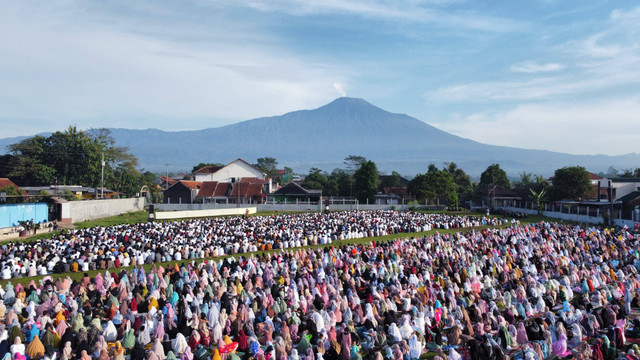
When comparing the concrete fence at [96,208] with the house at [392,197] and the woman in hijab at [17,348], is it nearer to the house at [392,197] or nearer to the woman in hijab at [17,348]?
the woman in hijab at [17,348]

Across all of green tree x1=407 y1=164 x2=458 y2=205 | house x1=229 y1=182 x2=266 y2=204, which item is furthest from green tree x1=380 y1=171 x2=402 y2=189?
house x1=229 y1=182 x2=266 y2=204

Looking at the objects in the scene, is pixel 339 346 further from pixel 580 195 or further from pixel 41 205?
pixel 580 195

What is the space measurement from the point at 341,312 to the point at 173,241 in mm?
12458

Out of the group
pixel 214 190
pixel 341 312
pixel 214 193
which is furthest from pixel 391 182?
pixel 341 312

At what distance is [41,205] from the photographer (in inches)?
1185

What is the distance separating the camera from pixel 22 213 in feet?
92.9

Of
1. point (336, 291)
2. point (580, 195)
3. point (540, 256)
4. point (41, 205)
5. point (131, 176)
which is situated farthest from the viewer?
point (131, 176)

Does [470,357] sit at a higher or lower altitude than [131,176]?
lower

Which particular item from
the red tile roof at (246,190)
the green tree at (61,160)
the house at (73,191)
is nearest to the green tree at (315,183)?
the red tile roof at (246,190)

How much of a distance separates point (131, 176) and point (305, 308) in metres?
51.1

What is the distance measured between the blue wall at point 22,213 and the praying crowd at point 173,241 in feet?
18.3

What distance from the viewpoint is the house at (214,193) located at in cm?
5059

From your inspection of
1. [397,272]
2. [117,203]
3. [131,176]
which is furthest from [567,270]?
[131,176]

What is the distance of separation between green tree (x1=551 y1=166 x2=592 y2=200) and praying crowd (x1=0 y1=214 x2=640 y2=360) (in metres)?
28.1
